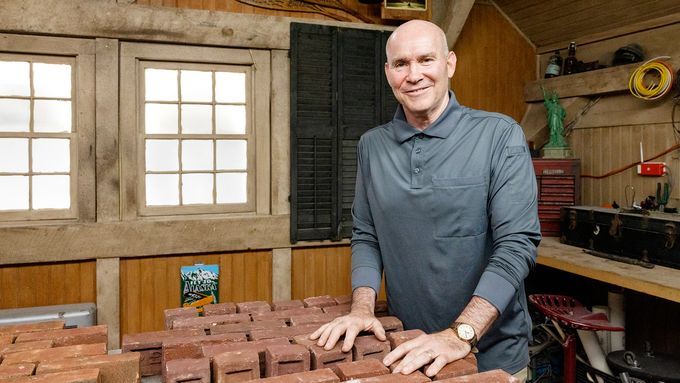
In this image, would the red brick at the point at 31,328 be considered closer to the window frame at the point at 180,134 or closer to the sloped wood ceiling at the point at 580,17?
the window frame at the point at 180,134

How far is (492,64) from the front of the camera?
520cm

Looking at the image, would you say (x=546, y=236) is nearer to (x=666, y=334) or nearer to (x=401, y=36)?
(x=666, y=334)

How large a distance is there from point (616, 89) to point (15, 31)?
4445mm

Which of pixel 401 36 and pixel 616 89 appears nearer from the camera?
pixel 401 36

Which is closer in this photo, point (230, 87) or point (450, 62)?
point (450, 62)

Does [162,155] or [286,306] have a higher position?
[162,155]

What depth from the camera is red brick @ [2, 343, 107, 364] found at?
1.28m

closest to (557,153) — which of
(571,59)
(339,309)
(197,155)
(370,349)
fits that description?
(571,59)

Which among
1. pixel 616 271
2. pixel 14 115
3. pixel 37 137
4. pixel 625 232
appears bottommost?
pixel 616 271

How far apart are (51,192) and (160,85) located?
112 centimetres

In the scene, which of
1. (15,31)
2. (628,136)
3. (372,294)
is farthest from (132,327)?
(628,136)

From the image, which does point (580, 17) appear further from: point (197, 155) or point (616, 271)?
point (197, 155)

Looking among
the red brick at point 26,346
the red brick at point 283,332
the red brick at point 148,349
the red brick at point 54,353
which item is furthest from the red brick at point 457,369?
the red brick at point 26,346

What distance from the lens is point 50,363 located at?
1261mm
